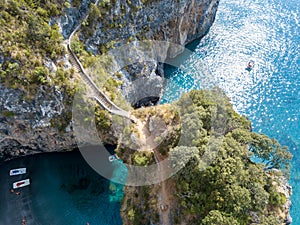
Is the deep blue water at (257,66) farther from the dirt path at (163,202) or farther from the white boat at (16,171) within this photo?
the white boat at (16,171)

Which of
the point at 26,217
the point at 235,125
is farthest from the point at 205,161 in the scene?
the point at 26,217

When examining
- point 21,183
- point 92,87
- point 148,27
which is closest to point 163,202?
point 92,87

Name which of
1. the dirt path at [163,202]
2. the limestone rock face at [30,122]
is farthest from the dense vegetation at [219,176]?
the limestone rock face at [30,122]

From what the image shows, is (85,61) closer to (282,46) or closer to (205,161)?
(205,161)

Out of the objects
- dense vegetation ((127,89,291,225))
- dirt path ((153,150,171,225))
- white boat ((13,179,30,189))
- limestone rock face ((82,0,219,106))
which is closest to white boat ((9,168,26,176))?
white boat ((13,179,30,189))

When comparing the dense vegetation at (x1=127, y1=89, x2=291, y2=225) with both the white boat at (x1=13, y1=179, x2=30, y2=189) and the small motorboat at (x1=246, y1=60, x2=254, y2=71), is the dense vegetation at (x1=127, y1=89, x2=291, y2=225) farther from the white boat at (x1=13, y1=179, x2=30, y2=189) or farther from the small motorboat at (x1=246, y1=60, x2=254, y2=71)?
the small motorboat at (x1=246, y1=60, x2=254, y2=71)

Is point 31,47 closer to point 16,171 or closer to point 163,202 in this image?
point 16,171
